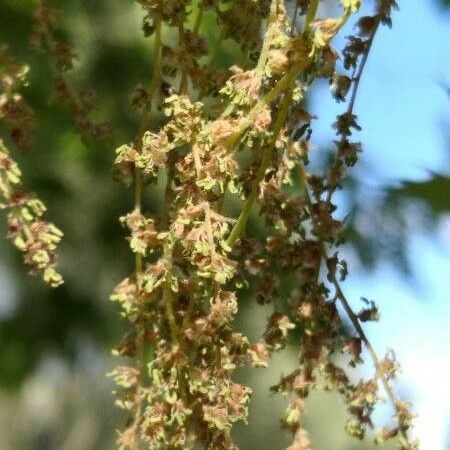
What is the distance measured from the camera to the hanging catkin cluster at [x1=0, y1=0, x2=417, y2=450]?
0.47 m

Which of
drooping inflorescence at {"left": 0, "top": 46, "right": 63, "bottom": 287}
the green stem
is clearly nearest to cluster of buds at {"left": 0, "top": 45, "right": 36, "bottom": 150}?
drooping inflorescence at {"left": 0, "top": 46, "right": 63, "bottom": 287}

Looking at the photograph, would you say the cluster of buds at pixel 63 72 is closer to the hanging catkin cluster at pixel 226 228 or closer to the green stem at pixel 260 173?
the hanging catkin cluster at pixel 226 228

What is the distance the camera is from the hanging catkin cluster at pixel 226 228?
470 millimetres

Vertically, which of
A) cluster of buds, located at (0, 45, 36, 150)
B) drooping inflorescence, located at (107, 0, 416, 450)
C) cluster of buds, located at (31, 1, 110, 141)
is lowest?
drooping inflorescence, located at (107, 0, 416, 450)

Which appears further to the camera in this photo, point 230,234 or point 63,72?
point 63,72

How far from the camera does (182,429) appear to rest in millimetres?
491

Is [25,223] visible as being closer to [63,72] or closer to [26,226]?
[26,226]

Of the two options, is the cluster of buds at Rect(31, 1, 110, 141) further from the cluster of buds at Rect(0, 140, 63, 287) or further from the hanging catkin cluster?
the cluster of buds at Rect(0, 140, 63, 287)

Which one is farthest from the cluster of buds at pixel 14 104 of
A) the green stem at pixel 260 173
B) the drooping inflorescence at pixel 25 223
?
the green stem at pixel 260 173

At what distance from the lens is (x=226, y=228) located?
1.53 feet

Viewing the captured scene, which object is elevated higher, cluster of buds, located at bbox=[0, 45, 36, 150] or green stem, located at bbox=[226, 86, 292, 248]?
cluster of buds, located at bbox=[0, 45, 36, 150]

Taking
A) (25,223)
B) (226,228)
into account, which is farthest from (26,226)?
(226,228)

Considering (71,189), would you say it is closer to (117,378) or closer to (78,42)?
(78,42)

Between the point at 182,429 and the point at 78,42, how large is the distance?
725 mm
